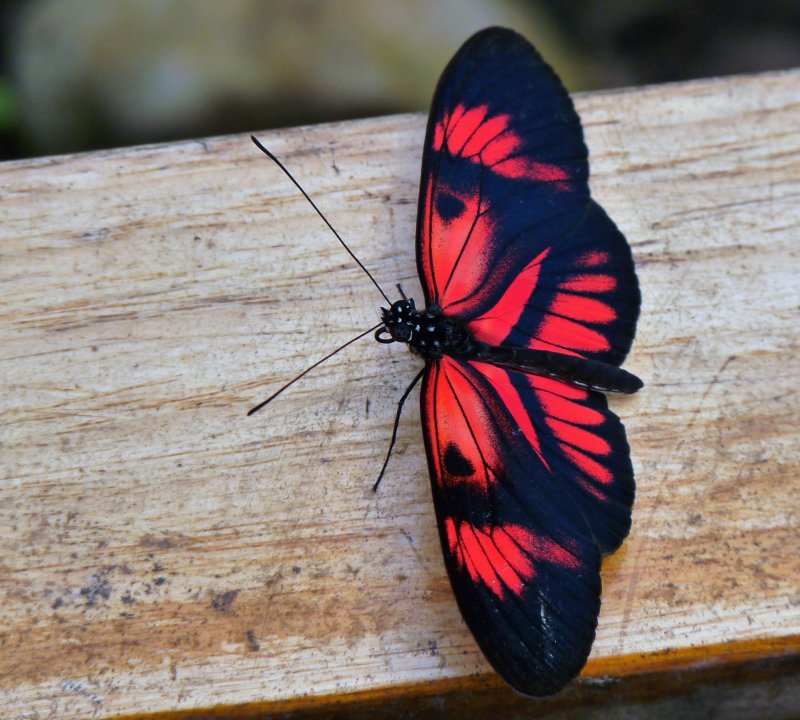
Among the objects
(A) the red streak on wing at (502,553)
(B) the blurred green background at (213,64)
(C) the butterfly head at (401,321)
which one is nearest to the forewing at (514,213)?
(C) the butterfly head at (401,321)

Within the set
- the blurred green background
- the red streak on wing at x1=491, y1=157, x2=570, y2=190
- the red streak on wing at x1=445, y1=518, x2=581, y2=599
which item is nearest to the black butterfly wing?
the red streak on wing at x1=445, y1=518, x2=581, y2=599

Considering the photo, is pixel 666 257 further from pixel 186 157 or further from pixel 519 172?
pixel 186 157

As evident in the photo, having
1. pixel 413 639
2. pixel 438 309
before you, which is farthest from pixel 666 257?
pixel 413 639

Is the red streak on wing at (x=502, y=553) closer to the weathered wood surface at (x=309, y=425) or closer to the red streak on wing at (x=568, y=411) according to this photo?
the weathered wood surface at (x=309, y=425)

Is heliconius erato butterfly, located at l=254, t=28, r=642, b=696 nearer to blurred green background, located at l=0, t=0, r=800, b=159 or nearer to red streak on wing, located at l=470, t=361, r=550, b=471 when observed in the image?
red streak on wing, located at l=470, t=361, r=550, b=471

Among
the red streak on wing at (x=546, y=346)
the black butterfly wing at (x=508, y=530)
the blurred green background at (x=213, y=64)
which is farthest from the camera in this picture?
the blurred green background at (x=213, y=64)
